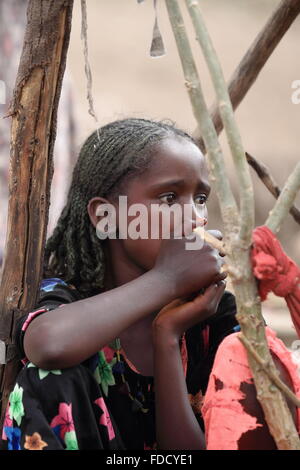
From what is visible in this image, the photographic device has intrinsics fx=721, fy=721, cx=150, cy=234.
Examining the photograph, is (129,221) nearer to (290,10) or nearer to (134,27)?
(290,10)

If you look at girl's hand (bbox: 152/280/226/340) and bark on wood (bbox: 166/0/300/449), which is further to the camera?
girl's hand (bbox: 152/280/226/340)

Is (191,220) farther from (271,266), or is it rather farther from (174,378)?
(271,266)

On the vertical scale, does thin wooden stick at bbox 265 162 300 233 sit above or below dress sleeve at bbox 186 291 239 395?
above

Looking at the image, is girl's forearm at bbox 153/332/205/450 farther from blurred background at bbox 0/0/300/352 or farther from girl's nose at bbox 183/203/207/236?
blurred background at bbox 0/0/300/352

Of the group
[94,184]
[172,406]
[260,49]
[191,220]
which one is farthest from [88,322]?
[260,49]

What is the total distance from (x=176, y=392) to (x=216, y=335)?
1.31 ft

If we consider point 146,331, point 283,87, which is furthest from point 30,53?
point 283,87

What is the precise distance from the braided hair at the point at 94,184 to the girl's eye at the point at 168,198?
0.33 ft

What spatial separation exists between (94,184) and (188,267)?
431 millimetres

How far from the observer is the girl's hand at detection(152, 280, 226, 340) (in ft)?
5.81

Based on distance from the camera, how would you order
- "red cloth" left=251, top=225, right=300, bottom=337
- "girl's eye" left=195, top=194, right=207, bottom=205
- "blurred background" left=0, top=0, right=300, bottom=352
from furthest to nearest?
"blurred background" left=0, top=0, right=300, bottom=352, "girl's eye" left=195, top=194, right=207, bottom=205, "red cloth" left=251, top=225, right=300, bottom=337

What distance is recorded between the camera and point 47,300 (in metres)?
1.86

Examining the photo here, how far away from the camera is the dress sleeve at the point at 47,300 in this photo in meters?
1.75

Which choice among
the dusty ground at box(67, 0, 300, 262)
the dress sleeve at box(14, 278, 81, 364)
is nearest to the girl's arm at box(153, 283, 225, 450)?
the dress sleeve at box(14, 278, 81, 364)
